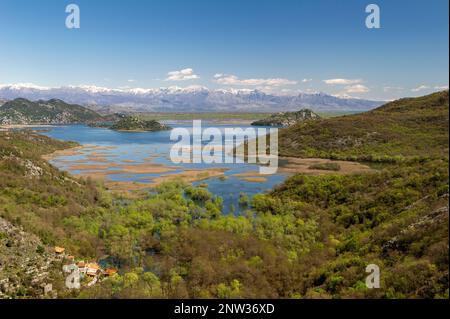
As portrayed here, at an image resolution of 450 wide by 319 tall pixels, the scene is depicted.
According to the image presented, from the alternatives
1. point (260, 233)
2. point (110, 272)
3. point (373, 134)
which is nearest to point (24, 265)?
point (110, 272)

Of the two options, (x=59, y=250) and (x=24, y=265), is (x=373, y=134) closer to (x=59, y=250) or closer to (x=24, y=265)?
(x=59, y=250)

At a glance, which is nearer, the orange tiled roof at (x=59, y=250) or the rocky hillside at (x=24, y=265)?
the rocky hillside at (x=24, y=265)

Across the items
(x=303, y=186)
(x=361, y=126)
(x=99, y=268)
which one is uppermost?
(x=361, y=126)

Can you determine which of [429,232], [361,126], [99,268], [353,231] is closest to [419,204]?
[353,231]

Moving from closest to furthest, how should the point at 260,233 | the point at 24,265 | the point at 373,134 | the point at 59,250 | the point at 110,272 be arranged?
the point at 24,265
the point at 110,272
the point at 59,250
the point at 260,233
the point at 373,134

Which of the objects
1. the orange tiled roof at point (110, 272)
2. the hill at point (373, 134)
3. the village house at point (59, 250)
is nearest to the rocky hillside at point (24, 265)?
the village house at point (59, 250)

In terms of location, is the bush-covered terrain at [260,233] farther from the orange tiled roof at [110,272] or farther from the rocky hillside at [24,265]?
the orange tiled roof at [110,272]

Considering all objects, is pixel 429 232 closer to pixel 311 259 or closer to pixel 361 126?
pixel 311 259
